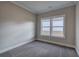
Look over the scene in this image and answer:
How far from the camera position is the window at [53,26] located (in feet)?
15.0

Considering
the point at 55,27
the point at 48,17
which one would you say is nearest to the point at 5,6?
the point at 48,17

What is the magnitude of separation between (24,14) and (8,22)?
141 cm

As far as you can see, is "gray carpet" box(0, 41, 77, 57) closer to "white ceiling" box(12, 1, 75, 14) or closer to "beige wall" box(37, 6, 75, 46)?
"beige wall" box(37, 6, 75, 46)

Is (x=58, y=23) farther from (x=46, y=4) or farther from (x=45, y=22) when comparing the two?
(x=46, y=4)

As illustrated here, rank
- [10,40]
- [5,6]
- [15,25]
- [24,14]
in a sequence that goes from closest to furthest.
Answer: [5,6]
[10,40]
[15,25]
[24,14]

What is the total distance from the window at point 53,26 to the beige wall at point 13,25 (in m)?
1.11

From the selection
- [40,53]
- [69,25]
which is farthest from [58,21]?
[40,53]

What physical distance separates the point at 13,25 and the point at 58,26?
2.88 metres

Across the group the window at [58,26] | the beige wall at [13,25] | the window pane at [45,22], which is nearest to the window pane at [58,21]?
the window at [58,26]

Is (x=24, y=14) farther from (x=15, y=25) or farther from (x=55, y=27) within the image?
(x=55, y=27)

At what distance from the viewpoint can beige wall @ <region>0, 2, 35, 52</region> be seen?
3381 mm

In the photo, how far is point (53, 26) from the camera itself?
16.4 ft

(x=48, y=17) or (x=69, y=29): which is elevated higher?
(x=48, y=17)

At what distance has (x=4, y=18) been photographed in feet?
11.2
